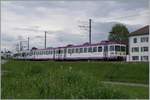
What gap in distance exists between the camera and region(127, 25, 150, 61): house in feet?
183

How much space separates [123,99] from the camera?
29.0 ft

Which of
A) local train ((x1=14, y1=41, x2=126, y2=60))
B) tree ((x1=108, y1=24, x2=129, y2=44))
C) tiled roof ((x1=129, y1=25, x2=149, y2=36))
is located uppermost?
tree ((x1=108, y1=24, x2=129, y2=44))

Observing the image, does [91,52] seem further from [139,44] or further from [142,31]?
[142,31]

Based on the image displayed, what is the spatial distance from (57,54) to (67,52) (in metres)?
3.91

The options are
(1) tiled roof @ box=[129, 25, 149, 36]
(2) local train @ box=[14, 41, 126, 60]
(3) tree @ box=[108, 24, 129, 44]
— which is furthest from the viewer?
(3) tree @ box=[108, 24, 129, 44]

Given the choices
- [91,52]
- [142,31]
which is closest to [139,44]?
[142,31]

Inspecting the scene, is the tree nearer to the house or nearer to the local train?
the house

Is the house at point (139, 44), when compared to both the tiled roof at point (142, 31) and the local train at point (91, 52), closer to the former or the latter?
the tiled roof at point (142, 31)

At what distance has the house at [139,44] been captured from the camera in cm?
5584

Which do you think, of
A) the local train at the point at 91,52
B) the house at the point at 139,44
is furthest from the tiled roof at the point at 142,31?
the local train at the point at 91,52

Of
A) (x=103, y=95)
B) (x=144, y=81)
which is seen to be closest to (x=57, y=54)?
(x=144, y=81)

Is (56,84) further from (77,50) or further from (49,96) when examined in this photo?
(77,50)

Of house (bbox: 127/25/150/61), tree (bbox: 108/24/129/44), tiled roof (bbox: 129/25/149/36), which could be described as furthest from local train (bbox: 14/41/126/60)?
tree (bbox: 108/24/129/44)

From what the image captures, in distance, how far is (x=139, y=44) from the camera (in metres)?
57.7
